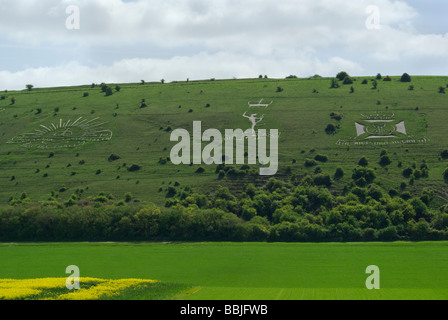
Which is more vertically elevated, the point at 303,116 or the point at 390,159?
the point at 303,116

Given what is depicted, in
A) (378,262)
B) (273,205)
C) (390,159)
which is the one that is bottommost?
(378,262)

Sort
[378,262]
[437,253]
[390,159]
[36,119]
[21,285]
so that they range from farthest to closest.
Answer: [36,119] < [390,159] < [437,253] < [378,262] < [21,285]

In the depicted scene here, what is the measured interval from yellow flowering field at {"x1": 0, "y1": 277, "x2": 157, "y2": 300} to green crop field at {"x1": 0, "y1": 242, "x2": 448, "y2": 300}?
3.95 m

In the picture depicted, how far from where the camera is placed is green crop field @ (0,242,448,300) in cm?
6119

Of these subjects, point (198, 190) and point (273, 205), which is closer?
point (273, 205)

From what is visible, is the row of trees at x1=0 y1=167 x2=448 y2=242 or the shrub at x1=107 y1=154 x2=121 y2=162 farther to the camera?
the shrub at x1=107 y1=154 x2=121 y2=162

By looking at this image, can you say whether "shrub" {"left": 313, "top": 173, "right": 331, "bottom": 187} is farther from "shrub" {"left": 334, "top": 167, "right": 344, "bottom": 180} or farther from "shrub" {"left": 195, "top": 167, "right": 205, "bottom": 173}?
"shrub" {"left": 195, "top": 167, "right": 205, "bottom": 173}

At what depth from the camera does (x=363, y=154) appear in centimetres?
15225

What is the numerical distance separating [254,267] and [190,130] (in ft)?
329

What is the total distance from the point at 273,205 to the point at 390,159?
130 ft

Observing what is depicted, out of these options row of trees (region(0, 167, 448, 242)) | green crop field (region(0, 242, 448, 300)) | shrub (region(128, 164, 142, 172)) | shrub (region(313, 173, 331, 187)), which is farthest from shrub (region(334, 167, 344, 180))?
shrub (region(128, 164, 142, 172))

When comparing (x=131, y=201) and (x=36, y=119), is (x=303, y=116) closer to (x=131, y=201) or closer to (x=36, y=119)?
(x=131, y=201)
